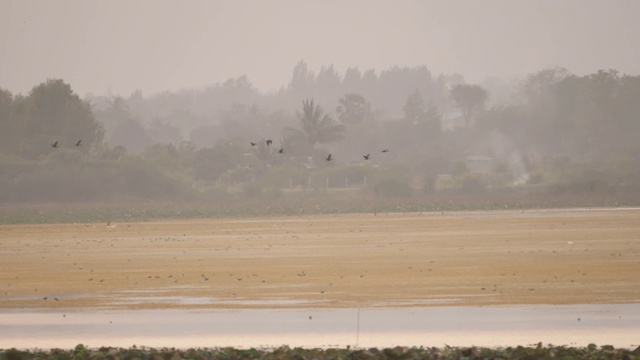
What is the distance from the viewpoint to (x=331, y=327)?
1938cm

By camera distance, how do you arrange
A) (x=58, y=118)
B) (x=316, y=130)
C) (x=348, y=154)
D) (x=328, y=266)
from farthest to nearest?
(x=348, y=154) → (x=316, y=130) → (x=58, y=118) → (x=328, y=266)

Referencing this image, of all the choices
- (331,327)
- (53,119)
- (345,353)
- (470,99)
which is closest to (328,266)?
(331,327)

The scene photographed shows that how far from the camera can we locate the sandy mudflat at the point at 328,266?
2433cm

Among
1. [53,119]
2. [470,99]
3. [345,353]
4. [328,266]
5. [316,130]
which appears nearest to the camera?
[345,353]

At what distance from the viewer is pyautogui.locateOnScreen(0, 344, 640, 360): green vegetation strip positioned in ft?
49.5

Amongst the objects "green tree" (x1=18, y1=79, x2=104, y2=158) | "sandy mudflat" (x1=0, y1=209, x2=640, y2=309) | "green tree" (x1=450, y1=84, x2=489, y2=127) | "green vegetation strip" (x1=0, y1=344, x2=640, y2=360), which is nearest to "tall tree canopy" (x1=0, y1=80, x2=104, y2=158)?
"green tree" (x1=18, y1=79, x2=104, y2=158)

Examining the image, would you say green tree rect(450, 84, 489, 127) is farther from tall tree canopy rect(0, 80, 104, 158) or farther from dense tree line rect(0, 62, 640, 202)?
tall tree canopy rect(0, 80, 104, 158)

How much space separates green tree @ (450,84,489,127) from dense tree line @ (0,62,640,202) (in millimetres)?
16391

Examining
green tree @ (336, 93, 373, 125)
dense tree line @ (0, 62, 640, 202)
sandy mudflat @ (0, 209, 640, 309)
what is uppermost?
green tree @ (336, 93, 373, 125)

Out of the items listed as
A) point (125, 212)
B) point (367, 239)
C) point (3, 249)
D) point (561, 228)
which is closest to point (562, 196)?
point (125, 212)

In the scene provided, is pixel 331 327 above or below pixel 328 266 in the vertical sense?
below

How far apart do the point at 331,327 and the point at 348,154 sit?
119249 mm

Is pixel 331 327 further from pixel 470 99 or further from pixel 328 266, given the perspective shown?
pixel 470 99

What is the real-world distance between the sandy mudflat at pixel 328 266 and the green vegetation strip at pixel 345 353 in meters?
6.94
